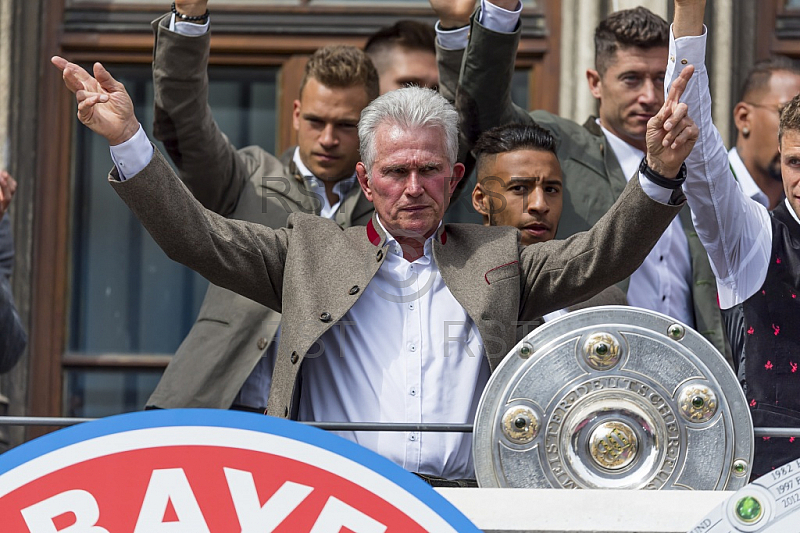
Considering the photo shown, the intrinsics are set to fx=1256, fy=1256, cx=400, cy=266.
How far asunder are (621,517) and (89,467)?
969 mm

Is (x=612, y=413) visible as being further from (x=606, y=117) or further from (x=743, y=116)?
(x=743, y=116)

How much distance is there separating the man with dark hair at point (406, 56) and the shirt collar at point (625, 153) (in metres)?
0.62

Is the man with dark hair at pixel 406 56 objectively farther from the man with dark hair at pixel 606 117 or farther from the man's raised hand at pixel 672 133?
the man's raised hand at pixel 672 133

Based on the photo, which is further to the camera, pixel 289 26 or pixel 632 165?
pixel 289 26

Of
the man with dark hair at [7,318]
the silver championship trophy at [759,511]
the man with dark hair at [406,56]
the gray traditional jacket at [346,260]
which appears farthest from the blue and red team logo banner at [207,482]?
the man with dark hair at [406,56]

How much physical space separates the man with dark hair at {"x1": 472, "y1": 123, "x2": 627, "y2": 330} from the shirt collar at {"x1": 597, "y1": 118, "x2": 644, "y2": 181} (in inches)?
13.1

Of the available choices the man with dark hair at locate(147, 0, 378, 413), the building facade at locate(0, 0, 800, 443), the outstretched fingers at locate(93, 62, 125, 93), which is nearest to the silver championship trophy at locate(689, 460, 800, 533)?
the outstretched fingers at locate(93, 62, 125, 93)

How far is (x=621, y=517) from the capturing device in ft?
7.64

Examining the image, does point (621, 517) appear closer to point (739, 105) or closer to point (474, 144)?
point (474, 144)

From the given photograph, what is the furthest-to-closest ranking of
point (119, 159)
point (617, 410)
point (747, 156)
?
point (747, 156) < point (119, 159) < point (617, 410)

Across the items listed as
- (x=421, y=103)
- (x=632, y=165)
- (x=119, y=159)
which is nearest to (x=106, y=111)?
(x=119, y=159)

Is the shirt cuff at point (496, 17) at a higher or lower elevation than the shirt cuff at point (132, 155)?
higher

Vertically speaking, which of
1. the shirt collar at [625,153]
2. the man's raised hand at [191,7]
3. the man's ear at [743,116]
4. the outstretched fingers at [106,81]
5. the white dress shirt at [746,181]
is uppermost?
the man's raised hand at [191,7]

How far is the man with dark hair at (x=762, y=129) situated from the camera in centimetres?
420
